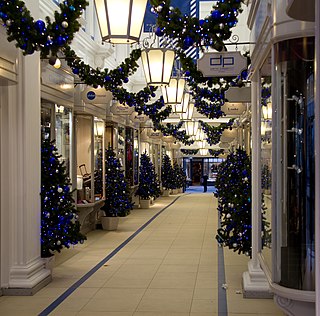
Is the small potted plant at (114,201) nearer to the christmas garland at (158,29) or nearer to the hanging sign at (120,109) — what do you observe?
the hanging sign at (120,109)

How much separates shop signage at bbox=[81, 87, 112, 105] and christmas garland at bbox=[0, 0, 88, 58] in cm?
422

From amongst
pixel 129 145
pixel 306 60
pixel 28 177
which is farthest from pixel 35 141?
pixel 129 145

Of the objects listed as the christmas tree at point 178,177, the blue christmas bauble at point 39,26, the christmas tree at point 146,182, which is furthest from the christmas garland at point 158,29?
the christmas tree at point 178,177

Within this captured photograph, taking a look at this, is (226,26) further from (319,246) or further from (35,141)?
(319,246)

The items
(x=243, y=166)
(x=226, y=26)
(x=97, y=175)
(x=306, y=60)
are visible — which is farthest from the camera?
(x=97, y=175)

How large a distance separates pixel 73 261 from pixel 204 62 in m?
3.83

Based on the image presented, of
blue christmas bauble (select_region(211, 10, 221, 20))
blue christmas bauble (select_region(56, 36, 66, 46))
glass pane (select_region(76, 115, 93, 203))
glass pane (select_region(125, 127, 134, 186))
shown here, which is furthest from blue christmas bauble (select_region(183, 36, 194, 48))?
glass pane (select_region(125, 127, 134, 186))

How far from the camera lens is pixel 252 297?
5.89 metres

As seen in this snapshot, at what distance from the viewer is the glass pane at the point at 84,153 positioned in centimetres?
1070

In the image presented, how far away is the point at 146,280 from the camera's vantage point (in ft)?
22.5

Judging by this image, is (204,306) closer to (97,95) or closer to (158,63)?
(158,63)

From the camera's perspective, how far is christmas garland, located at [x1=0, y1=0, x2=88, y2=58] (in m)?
4.64

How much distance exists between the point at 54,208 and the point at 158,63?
2.11m

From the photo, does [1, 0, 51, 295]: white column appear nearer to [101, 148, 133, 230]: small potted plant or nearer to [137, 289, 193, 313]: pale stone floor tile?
[137, 289, 193, 313]: pale stone floor tile
